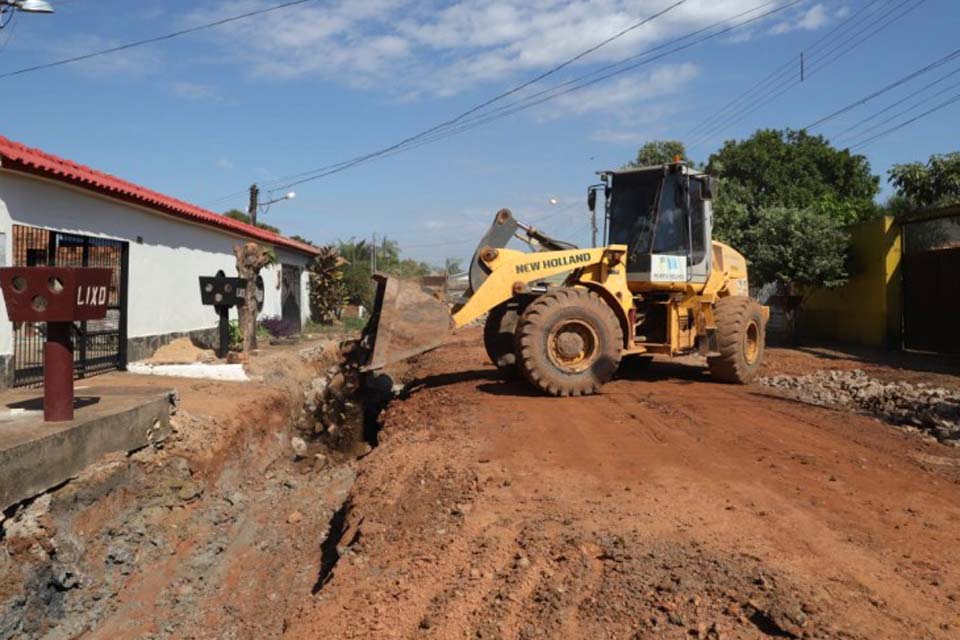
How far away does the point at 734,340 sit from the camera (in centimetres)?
1057

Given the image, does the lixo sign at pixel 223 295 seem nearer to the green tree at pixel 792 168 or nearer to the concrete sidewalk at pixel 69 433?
the concrete sidewalk at pixel 69 433

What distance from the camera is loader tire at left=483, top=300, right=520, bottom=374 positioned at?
33.4 ft

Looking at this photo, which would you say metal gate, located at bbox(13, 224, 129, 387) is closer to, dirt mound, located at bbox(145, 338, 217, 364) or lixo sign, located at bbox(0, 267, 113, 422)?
dirt mound, located at bbox(145, 338, 217, 364)

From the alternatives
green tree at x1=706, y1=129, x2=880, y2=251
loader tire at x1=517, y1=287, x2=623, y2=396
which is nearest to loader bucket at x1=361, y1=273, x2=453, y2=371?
loader tire at x1=517, y1=287, x2=623, y2=396

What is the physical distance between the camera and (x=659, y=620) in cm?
346

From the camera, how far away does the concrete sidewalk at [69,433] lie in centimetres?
568

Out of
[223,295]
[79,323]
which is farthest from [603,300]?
[79,323]

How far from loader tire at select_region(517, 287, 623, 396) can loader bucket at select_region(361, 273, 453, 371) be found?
3.41ft

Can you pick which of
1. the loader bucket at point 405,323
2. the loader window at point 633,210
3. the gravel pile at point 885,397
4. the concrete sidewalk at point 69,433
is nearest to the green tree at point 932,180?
the gravel pile at point 885,397

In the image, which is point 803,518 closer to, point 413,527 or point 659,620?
point 659,620

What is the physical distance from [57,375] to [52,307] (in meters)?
0.62

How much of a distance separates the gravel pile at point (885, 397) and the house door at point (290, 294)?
15.5 metres

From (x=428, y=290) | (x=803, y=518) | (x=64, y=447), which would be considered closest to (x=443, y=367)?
(x=428, y=290)

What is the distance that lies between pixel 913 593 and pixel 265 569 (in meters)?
4.88
